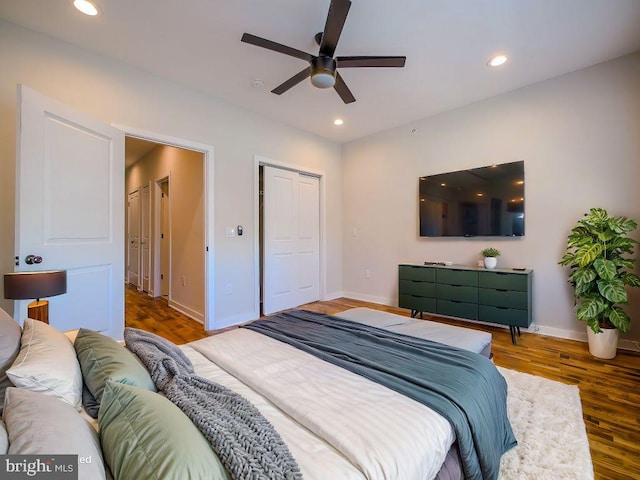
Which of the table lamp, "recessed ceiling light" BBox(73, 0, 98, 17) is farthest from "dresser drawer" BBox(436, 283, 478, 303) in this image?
"recessed ceiling light" BBox(73, 0, 98, 17)

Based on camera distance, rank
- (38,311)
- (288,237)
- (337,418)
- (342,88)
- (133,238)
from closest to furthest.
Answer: (337,418) → (38,311) → (342,88) → (288,237) → (133,238)

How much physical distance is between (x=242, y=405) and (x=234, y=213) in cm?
299

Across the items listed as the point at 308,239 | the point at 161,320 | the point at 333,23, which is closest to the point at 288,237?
the point at 308,239

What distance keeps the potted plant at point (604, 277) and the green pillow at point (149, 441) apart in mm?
3260

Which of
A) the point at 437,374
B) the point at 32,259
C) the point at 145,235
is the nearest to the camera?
the point at 437,374

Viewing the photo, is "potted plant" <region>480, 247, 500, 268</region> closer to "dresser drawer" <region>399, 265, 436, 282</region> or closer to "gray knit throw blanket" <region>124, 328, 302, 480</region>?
"dresser drawer" <region>399, 265, 436, 282</region>

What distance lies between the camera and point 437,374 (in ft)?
4.11

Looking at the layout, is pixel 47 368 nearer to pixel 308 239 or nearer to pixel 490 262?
pixel 490 262

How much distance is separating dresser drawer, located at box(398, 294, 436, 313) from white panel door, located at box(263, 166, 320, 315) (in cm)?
158

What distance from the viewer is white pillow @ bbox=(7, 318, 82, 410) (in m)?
0.83

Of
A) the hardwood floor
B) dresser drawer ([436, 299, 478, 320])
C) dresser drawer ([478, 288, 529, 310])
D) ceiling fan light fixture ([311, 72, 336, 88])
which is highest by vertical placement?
ceiling fan light fixture ([311, 72, 336, 88])

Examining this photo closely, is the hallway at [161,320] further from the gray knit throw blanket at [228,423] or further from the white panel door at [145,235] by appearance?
the gray knit throw blanket at [228,423]

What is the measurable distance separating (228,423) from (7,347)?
809mm

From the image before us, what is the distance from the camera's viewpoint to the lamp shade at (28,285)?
1668mm
